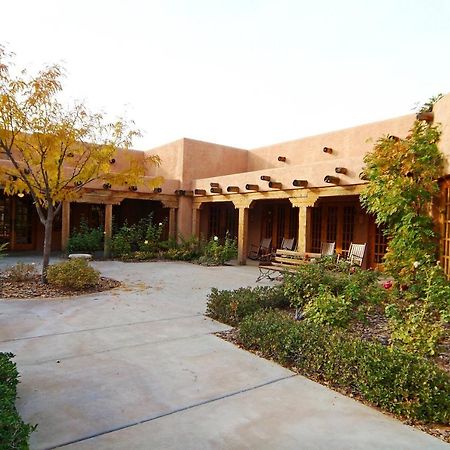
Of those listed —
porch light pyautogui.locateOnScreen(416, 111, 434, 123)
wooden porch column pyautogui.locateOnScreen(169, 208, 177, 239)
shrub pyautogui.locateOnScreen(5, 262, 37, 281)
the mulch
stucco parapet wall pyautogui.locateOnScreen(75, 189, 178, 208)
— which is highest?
porch light pyautogui.locateOnScreen(416, 111, 434, 123)

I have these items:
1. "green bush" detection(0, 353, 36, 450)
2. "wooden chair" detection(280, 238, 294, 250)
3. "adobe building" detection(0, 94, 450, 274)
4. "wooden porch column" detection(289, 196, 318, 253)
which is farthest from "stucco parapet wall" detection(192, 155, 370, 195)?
"green bush" detection(0, 353, 36, 450)

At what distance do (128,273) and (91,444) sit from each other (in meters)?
8.08

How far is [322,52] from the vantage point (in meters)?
8.98

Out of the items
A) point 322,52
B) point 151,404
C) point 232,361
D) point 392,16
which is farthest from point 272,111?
point 151,404

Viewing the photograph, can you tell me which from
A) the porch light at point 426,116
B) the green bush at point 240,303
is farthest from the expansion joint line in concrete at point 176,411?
the porch light at point 426,116

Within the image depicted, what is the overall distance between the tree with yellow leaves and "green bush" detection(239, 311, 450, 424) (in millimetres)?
5310

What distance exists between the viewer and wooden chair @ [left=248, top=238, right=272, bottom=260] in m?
14.9

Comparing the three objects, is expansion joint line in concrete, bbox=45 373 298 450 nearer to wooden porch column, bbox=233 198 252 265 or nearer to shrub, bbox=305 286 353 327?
shrub, bbox=305 286 353 327

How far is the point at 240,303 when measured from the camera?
5.47 metres

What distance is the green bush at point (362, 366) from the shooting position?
115 inches

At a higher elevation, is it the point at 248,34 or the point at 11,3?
the point at 248,34

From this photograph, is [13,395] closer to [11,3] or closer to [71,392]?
[71,392]

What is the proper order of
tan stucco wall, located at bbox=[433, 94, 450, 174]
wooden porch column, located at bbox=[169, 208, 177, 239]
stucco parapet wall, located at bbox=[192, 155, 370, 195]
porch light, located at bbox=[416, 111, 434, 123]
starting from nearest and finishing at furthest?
tan stucco wall, located at bbox=[433, 94, 450, 174]
porch light, located at bbox=[416, 111, 434, 123]
stucco parapet wall, located at bbox=[192, 155, 370, 195]
wooden porch column, located at bbox=[169, 208, 177, 239]

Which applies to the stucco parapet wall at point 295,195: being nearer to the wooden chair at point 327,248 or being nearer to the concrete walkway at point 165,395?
the wooden chair at point 327,248
